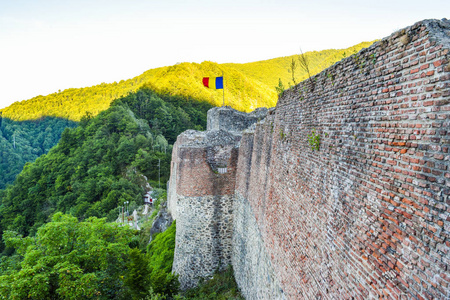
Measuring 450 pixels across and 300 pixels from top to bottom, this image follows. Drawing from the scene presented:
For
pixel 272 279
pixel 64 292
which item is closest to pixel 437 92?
pixel 272 279

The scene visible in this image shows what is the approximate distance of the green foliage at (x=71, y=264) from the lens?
9703 mm

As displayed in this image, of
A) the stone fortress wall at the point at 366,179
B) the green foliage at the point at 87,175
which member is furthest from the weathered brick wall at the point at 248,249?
the green foliage at the point at 87,175

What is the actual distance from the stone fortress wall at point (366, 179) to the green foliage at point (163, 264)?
14.6ft

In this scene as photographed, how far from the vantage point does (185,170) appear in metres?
12.4

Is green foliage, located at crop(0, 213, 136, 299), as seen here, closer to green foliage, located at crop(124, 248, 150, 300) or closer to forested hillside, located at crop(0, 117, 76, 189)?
green foliage, located at crop(124, 248, 150, 300)

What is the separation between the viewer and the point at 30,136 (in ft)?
346

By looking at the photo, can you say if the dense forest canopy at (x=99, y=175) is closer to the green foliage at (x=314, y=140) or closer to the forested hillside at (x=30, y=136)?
the forested hillside at (x=30, y=136)

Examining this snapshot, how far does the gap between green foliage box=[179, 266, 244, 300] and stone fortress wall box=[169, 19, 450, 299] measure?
366 cm

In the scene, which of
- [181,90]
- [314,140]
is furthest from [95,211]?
[181,90]

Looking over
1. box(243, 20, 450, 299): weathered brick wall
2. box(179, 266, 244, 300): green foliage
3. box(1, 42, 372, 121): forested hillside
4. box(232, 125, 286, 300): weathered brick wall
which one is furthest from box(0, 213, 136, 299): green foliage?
box(1, 42, 372, 121): forested hillside

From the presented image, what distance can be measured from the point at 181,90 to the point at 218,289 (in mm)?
76662

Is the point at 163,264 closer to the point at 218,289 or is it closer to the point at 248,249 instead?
the point at 218,289

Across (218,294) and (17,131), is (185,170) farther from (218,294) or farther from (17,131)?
(17,131)

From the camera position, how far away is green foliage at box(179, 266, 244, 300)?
1075 centimetres
